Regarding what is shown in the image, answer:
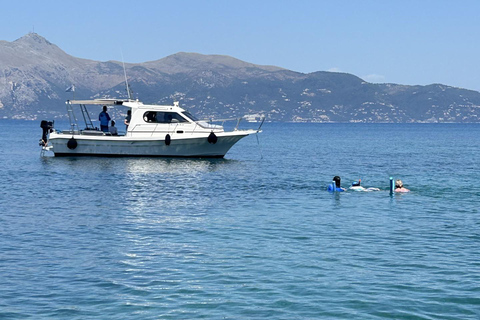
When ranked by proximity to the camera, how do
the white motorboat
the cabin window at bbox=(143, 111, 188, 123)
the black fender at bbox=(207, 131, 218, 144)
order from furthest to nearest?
the cabin window at bbox=(143, 111, 188, 123), the white motorboat, the black fender at bbox=(207, 131, 218, 144)

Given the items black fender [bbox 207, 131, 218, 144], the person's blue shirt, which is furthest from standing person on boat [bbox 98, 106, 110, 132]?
black fender [bbox 207, 131, 218, 144]

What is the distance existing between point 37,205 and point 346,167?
89.9ft

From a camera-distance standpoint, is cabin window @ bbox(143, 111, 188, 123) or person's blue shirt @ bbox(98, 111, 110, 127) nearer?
cabin window @ bbox(143, 111, 188, 123)

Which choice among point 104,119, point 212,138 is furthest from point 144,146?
point 212,138

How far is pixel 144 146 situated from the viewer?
45.5 metres

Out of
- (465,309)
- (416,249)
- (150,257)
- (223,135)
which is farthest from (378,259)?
(223,135)

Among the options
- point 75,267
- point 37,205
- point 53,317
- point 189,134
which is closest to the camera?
point 53,317

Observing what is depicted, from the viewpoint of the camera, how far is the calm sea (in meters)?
12.9

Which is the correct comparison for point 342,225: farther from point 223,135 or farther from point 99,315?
point 223,135

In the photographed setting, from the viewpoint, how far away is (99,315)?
12.2m

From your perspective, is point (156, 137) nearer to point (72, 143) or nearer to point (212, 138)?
point (212, 138)

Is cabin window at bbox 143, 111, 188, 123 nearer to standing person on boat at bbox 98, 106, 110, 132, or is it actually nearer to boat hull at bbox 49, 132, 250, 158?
boat hull at bbox 49, 132, 250, 158

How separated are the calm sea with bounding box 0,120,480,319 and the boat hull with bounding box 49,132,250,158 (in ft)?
38.4

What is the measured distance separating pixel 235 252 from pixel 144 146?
29032 millimetres
